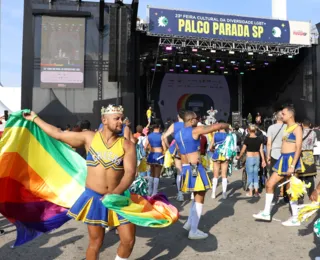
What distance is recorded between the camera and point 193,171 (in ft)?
16.4

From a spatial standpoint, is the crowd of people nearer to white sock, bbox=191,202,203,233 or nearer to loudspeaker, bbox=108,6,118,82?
white sock, bbox=191,202,203,233

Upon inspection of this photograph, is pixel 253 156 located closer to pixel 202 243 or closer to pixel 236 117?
pixel 202 243

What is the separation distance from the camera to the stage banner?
17.6m

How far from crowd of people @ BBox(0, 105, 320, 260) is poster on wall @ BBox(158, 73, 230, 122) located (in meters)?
19.5

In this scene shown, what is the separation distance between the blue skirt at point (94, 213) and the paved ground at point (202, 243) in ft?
3.91

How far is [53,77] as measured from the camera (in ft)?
54.8

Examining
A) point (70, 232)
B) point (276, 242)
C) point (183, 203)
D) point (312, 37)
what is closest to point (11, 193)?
point (70, 232)

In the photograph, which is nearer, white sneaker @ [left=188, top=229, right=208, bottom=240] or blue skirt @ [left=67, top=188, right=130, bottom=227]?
blue skirt @ [left=67, top=188, right=130, bottom=227]

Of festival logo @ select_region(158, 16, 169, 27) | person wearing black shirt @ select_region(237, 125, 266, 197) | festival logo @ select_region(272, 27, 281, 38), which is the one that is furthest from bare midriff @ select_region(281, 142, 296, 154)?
festival logo @ select_region(272, 27, 281, 38)

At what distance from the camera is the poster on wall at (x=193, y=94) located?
1132 inches

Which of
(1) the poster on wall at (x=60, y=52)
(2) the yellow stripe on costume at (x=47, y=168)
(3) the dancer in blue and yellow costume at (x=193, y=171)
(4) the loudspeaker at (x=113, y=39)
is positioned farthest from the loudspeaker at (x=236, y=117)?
(2) the yellow stripe on costume at (x=47, y=168)

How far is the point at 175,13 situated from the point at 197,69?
11.1m

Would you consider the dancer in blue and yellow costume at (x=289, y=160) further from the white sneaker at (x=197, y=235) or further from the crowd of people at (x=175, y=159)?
the white sneaker at (x=197, y=235)

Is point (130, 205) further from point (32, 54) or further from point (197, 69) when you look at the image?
point (197, 69)
